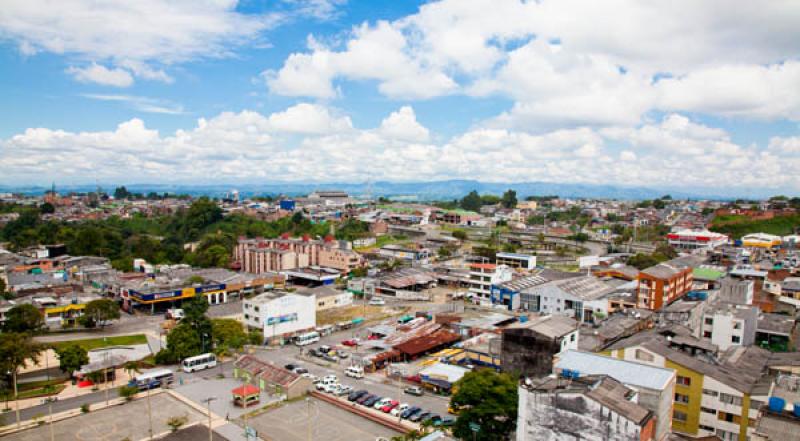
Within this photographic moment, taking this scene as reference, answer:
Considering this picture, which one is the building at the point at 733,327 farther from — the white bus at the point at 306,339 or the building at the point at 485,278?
the white bus at the point at 306,339

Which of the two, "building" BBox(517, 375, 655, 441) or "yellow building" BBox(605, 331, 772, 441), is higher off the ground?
"building" BBox(517, 375, 655, 441)

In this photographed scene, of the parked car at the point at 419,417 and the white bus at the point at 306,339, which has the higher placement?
the parked car at the point at 419,417

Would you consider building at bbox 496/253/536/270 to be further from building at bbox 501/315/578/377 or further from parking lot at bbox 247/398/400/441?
parking lot at bbox 247/398/400/441

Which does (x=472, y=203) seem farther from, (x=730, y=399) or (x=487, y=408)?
A: (x=487, y=408)

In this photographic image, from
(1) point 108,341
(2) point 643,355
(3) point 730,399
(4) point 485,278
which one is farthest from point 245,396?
(4) point 485,278

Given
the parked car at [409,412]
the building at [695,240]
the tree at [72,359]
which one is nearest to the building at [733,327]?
the parked car at [409,412]

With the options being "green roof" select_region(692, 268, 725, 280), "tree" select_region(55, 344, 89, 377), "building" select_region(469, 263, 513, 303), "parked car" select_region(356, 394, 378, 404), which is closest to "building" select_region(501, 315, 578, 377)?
"parked car" select_region(356, 394, 378, 404)
